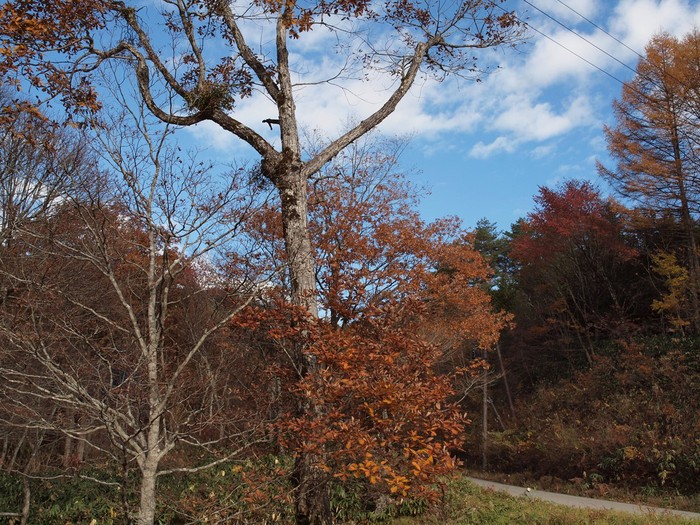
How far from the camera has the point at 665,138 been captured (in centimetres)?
1838

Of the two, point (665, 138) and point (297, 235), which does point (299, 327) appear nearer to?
point (297, 235)

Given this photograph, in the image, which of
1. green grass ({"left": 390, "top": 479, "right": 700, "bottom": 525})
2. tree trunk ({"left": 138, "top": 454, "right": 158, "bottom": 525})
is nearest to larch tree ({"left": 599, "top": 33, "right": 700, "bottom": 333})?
green grass ({"left": 390, "top": 479, "right": 700, "bottom": 525})

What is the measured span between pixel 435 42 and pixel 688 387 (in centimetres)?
1277

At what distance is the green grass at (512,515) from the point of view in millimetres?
7191

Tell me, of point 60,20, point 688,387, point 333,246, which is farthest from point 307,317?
point 688,387

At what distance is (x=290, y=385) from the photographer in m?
5.90

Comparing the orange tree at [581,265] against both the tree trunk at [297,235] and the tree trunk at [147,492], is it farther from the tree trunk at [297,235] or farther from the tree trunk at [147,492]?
the tree trunk at [147,492]

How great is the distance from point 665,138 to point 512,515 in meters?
15.7

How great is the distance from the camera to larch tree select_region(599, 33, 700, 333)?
689 inches

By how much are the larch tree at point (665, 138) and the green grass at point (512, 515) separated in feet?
39.7

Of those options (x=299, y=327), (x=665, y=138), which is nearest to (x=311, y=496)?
(x=299, y=327)

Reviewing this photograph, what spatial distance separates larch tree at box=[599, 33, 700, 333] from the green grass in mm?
12102

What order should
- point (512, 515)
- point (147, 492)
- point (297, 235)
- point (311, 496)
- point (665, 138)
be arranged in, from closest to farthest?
point (147, 492) < point (311, 496) < point (297, 235) < point (512, 515) < point (665, 138)

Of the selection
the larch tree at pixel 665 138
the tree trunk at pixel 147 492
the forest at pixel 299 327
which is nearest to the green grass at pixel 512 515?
the forest at pixel 299 327
